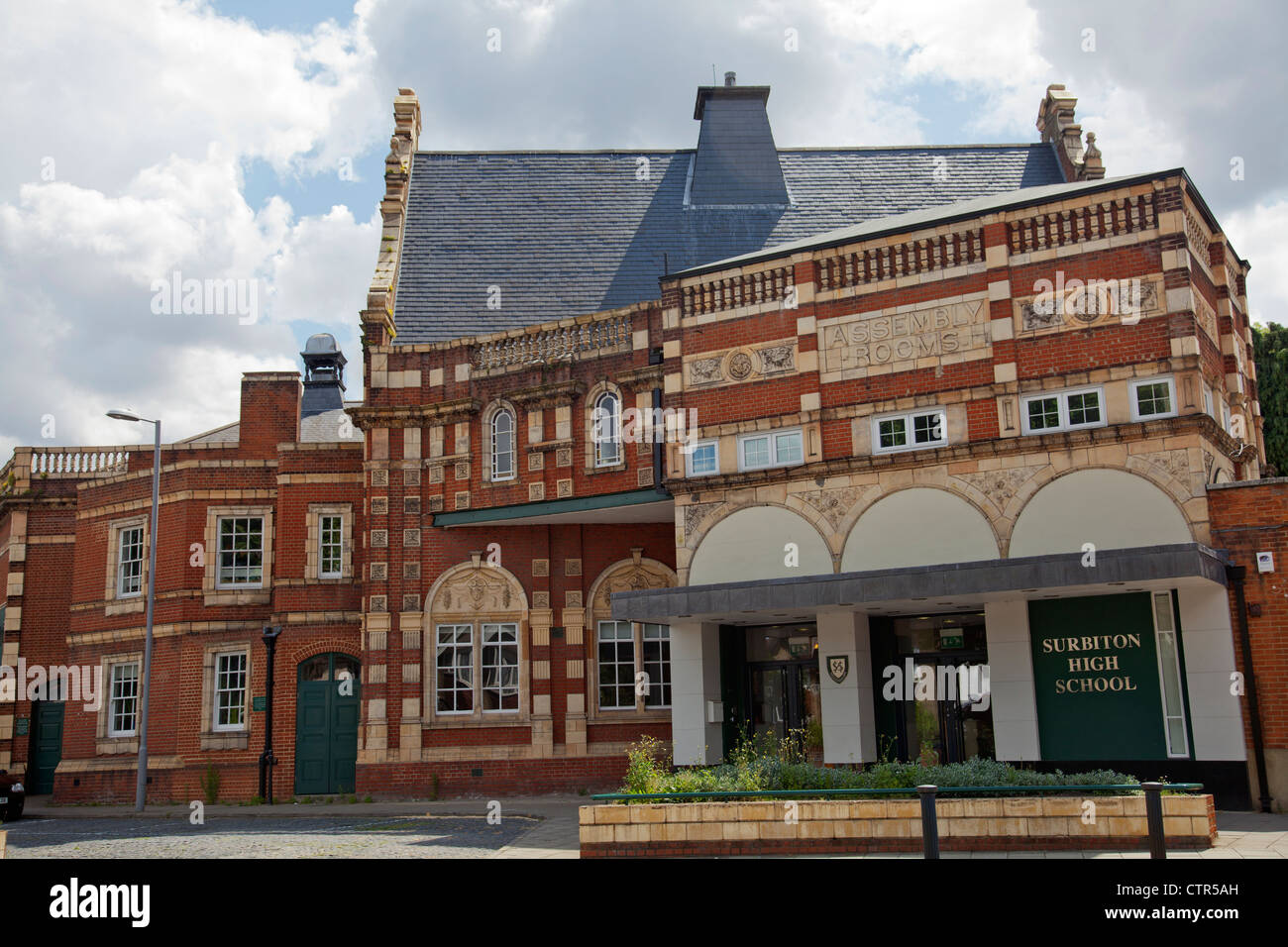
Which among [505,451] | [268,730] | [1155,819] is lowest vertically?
[1155,819]

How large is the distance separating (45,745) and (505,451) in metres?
16.1

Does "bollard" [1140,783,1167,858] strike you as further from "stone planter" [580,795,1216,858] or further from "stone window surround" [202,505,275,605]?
"stone window surround" [202,505,275,605]

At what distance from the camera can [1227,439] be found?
62.8 feet

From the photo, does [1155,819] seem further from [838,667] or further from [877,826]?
[838,667]

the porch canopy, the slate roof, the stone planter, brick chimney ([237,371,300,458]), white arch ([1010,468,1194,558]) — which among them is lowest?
the stone planter

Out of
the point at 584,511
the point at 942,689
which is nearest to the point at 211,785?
the point at 584,511

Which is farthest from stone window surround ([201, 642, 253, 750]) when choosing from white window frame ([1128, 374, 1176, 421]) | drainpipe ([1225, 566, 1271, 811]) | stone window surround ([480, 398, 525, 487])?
drainpipe ([1225, 566, 1271, 811])

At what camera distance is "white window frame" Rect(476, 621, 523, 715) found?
24.7 m

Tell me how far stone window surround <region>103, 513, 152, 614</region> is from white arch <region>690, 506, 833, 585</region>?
14.6 m

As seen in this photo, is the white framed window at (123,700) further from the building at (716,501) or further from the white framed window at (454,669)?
the white framed window at (454,669)

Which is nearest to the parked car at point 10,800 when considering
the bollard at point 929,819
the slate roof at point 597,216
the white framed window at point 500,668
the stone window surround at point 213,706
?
the stone window surround at point 213,706

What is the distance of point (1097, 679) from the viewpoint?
18297 mm
